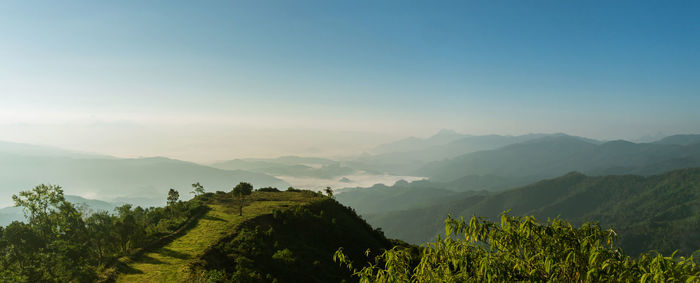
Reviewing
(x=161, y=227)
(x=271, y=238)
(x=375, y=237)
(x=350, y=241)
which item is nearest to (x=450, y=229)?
(x=271, y=238)

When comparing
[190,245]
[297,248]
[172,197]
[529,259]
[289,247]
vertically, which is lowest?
[297,248]

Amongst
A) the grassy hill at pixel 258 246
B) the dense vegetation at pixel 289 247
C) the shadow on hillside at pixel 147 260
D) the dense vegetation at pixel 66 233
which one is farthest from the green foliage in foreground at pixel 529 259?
the dense vegetation at pixel 66 233

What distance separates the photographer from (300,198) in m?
73.8

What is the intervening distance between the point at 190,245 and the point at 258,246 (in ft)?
32.4

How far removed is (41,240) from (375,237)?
63007 millimetres

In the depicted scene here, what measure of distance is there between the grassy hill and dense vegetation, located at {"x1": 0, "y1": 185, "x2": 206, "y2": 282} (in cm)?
720

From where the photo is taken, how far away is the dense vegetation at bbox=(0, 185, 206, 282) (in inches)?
1704

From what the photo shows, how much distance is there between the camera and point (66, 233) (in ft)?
169

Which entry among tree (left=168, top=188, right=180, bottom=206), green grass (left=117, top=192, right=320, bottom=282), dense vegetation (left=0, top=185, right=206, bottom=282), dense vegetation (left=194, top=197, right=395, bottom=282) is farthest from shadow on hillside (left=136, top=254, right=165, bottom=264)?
tree (left=168, top=188, right=180, bottom=206)

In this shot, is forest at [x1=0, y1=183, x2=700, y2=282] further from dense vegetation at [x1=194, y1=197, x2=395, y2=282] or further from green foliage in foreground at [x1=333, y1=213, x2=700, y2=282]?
dense vegetation at [x1=194, y1=197, x2=395, y2=282]

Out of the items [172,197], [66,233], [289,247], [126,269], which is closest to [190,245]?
[126,269]

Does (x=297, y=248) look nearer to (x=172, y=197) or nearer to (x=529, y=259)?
(x=172, y=197)

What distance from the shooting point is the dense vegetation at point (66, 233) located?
43.3m

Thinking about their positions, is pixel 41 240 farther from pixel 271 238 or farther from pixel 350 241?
pixel 350 241
